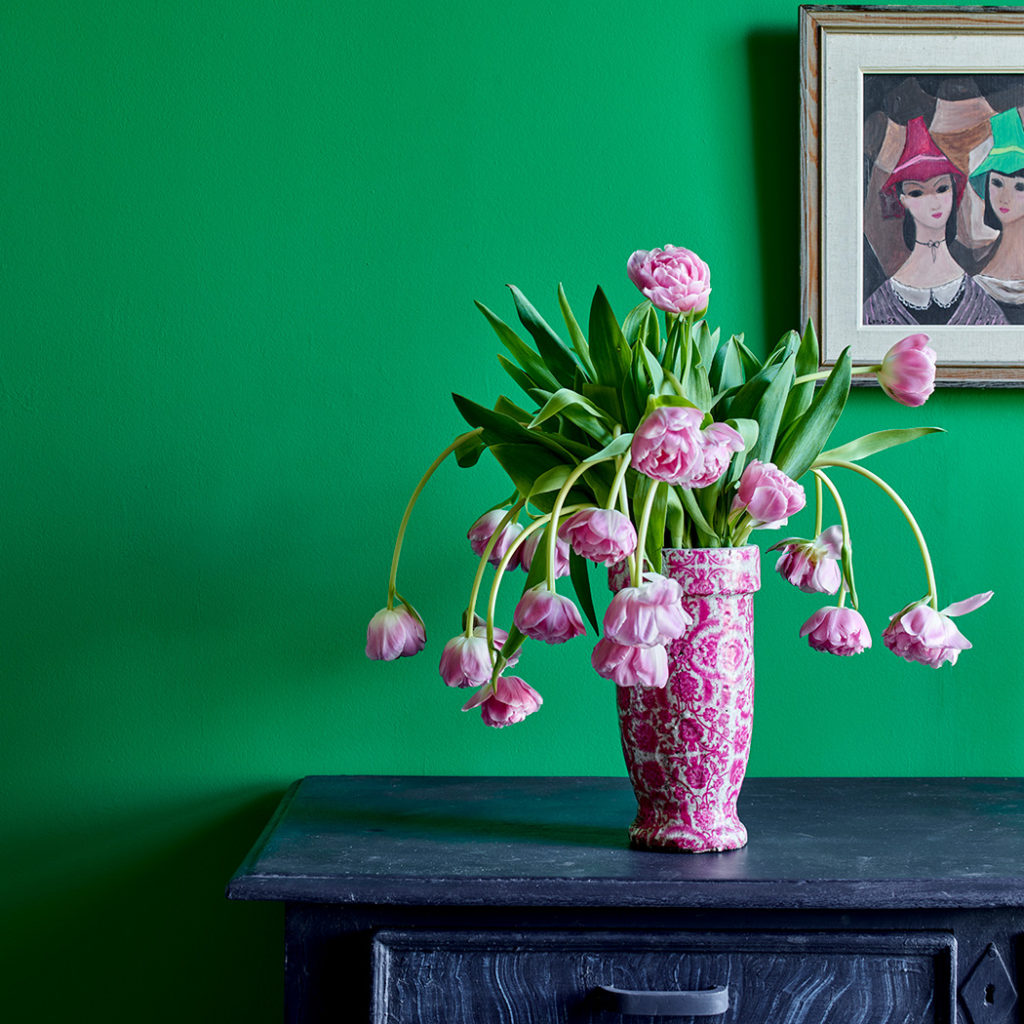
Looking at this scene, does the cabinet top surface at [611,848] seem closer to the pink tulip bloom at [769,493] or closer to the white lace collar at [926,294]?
the pink tulip bloom at [769,493]

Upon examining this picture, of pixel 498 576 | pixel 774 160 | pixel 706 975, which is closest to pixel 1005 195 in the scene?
pixel 774 160

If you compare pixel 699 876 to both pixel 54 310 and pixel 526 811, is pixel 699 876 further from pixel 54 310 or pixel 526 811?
pixel 54 310

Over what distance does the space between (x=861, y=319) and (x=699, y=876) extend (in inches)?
30.1

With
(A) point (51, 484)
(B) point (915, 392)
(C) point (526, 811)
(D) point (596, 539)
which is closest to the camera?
(D) point (596, 539)

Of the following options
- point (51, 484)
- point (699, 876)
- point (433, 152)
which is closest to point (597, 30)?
point (433, 152)

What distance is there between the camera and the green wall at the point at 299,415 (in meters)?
1.31

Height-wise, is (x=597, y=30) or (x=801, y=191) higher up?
(x=597, y=30)

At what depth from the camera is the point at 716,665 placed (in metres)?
0.94

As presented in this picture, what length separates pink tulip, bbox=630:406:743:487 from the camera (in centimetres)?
79

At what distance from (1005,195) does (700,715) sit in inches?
33.3

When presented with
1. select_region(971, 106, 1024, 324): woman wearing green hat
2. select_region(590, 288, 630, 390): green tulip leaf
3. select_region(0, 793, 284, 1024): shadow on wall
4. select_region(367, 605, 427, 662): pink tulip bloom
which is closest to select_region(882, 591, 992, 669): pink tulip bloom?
select_region(590, 288, 630, 390): green tulip leaf

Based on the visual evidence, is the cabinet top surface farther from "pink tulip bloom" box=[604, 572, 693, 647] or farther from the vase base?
"pink tulip bloom" box=[604, 572, 693, 647]

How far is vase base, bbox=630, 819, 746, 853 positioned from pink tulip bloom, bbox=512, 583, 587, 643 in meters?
0.23

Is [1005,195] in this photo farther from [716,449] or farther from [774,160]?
[716,449]
